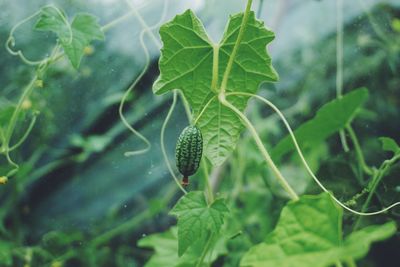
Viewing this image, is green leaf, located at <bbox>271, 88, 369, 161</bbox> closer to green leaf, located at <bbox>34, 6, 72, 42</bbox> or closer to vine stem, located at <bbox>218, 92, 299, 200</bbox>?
vine stem, located at <bbox>218, 92, 299, 200</bbox>

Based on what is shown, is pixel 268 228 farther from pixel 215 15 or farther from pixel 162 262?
pixel 215 15

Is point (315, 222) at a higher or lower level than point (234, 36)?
lower

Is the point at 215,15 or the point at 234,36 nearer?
the point at 234,36

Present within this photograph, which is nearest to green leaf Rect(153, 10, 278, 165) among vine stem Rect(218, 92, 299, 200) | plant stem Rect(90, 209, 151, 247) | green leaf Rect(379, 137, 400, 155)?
vine stem Rect(218, 92, 299, 200)

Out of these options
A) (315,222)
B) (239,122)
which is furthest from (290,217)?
(239,122)

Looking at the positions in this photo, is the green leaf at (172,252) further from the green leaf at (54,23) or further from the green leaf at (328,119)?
the green leaf at (54,23)

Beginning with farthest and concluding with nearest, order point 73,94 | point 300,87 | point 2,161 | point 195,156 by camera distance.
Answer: point 300,87 < point 73,94 < point 2,161 < point 195,156
